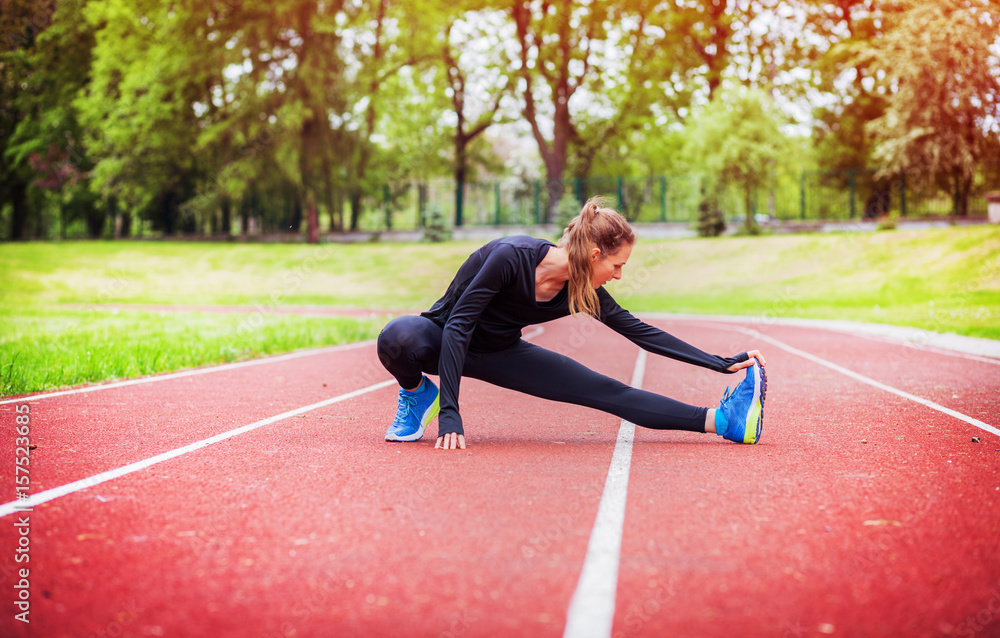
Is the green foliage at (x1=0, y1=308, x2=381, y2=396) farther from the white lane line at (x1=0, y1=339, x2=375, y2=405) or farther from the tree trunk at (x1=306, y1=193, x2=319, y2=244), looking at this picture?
the tree trunk at (x1=306, y1=193, x2=319, y2=244)

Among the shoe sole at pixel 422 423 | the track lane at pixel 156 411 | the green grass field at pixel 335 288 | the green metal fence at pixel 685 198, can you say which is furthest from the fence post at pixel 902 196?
the shoe sole at pixel 422 423

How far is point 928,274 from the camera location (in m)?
25.1

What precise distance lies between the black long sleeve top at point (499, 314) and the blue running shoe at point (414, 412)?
16.7 inches

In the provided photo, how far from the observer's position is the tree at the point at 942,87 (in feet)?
99.5

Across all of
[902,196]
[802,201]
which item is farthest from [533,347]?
[802,201]

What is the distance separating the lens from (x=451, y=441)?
5445mm

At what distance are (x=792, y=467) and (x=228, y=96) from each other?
134 feet

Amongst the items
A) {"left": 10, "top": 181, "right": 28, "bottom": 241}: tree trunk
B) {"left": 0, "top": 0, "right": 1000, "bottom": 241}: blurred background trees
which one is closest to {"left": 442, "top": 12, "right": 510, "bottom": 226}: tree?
{"left": 0, "top": 0, "right": 1000, "bottom": 241}: blurred background trees

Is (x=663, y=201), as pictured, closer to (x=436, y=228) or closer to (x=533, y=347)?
(x=436, y=228)

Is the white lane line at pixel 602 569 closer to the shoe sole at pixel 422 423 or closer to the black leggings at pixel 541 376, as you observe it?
the black leggings at pixel 541 376

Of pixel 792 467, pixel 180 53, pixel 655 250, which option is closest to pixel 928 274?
pixel 655 250

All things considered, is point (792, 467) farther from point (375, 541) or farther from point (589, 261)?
point (375, 541)

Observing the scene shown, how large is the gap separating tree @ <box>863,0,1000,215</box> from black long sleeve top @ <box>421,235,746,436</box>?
98.7 feet

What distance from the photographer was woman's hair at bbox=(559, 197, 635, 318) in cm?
525
